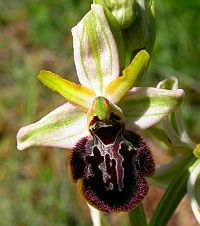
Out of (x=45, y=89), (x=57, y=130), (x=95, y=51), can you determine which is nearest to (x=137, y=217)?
(x=57, y=130)

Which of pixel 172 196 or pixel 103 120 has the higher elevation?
pixel 103 120

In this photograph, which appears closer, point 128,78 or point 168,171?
point 128,78

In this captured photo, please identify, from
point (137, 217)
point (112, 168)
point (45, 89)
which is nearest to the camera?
point (112, 168)

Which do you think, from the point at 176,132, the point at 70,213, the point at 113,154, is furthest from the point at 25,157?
the point at 113,154

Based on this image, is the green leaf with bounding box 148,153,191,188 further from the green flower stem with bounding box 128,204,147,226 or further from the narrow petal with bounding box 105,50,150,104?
the narrow petal with bounding box 105,50,150,104

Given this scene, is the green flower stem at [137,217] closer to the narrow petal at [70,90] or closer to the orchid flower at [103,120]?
the orchid flower at [103,120]

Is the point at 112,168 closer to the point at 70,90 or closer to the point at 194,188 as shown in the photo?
the point at 70,90
